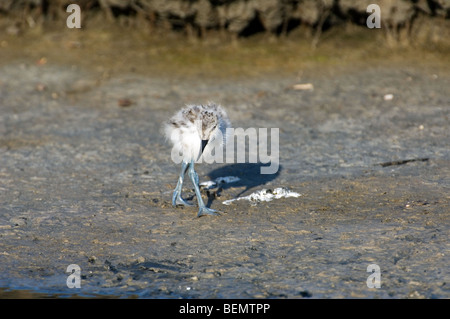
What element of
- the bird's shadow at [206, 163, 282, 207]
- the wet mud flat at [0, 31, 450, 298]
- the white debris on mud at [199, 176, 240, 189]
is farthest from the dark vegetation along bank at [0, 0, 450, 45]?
the white debris on mud at [199, 176, 240, 189]

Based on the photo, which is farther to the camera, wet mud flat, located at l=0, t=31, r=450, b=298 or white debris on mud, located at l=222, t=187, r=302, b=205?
white debris on mud, located at l=222, t=187, r=302, b=205

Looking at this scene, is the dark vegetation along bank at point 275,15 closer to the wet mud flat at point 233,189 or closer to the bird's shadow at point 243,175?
the wet mud flat at point 233,189

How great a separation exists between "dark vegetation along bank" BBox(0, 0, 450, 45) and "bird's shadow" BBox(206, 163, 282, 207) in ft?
10.8

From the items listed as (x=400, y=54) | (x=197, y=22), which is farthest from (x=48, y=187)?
(x=400, y=54)

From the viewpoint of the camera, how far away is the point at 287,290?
157 inches

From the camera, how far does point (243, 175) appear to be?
20.0 feet

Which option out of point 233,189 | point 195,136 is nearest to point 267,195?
point 233,189

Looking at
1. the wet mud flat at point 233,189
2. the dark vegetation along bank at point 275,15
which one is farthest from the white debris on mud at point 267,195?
the dark vegetation along bank at point 275,15

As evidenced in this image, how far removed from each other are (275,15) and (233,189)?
3960 millimetres

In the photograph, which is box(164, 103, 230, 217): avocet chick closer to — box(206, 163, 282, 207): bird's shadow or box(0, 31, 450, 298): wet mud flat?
box(0, 31, 450, 298): wet mud flat

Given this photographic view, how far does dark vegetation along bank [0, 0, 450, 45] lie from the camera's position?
349 inches

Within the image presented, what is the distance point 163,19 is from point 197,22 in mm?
498
